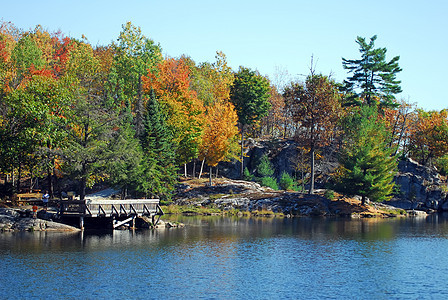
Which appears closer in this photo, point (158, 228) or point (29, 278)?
point (29, 278)

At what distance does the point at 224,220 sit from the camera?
211 feet

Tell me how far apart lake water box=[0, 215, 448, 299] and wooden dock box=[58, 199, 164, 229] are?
1.98 meters

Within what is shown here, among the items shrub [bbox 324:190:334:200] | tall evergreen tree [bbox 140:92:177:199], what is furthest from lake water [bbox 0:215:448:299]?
shrub [bbox 324:190:334:200]

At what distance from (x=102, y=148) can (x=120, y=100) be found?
108 feet

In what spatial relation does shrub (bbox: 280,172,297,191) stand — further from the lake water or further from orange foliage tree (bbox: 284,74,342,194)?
the lake water

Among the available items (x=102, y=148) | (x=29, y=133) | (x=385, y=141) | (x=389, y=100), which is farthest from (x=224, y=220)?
(x=389, y=100)

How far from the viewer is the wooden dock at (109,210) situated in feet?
162

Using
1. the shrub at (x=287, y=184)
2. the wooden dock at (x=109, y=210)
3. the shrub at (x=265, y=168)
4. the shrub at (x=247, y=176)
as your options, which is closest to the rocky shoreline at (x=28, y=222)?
the wooden dock at (x=109, y=210)

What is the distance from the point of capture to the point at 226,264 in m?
35.8

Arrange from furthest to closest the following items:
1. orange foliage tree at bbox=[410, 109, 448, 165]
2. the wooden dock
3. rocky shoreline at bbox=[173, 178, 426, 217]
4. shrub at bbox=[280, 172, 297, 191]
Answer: orange foliage tree at bbox=[410, 109, 448, 165] < shrub at bbox=[280, 172, 297, 191] < rocky shoreline at bbox=[173, 178, 426, 217] < the wooden dock

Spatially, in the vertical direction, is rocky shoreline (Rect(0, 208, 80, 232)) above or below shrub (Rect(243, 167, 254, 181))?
below

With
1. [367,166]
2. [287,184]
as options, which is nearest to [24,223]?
[287,184]

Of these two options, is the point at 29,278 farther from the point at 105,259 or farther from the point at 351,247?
the point at 351,247

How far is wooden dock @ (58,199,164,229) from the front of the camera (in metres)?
49.2
